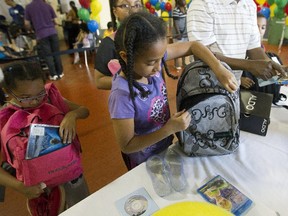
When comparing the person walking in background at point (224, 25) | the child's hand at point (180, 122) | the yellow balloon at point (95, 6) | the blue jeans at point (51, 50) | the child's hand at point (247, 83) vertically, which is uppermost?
the yellow balloon at point (95, 6)

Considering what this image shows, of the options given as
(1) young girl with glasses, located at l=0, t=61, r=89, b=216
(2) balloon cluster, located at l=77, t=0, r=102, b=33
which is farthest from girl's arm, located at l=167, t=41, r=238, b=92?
(2) balloon cluster, located at l=77, t=0, r=102, b=33

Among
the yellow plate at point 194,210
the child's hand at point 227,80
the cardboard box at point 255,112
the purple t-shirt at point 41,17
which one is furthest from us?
the purple t-shirt at point 41,17

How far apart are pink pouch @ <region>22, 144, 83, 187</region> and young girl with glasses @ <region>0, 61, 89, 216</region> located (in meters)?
0.03

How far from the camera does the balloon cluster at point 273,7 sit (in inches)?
131

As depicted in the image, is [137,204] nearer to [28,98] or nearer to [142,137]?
[142,137]

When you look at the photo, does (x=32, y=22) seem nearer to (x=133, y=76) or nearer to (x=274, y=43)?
(x=133, y=76)

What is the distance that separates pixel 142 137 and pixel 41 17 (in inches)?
142

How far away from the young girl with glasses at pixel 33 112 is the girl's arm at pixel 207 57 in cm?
47

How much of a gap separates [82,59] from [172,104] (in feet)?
10.4

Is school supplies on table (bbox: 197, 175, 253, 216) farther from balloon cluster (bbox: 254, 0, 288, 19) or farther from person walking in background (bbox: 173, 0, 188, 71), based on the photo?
balloon cluster (bbox: 254, 0, 288, 19)

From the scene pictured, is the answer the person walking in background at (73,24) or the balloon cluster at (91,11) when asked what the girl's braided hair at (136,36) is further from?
the person walking in background at (73,24)

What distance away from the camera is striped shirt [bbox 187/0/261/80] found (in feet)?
3.57

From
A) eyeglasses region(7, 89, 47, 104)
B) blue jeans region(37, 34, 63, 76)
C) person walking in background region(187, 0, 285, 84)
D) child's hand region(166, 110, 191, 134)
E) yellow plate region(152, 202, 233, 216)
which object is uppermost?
person walking in background region(187, 0, 285, 84)

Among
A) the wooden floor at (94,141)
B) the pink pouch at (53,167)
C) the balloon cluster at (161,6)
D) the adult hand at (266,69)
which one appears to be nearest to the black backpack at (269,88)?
the adult hand at (266,69)
